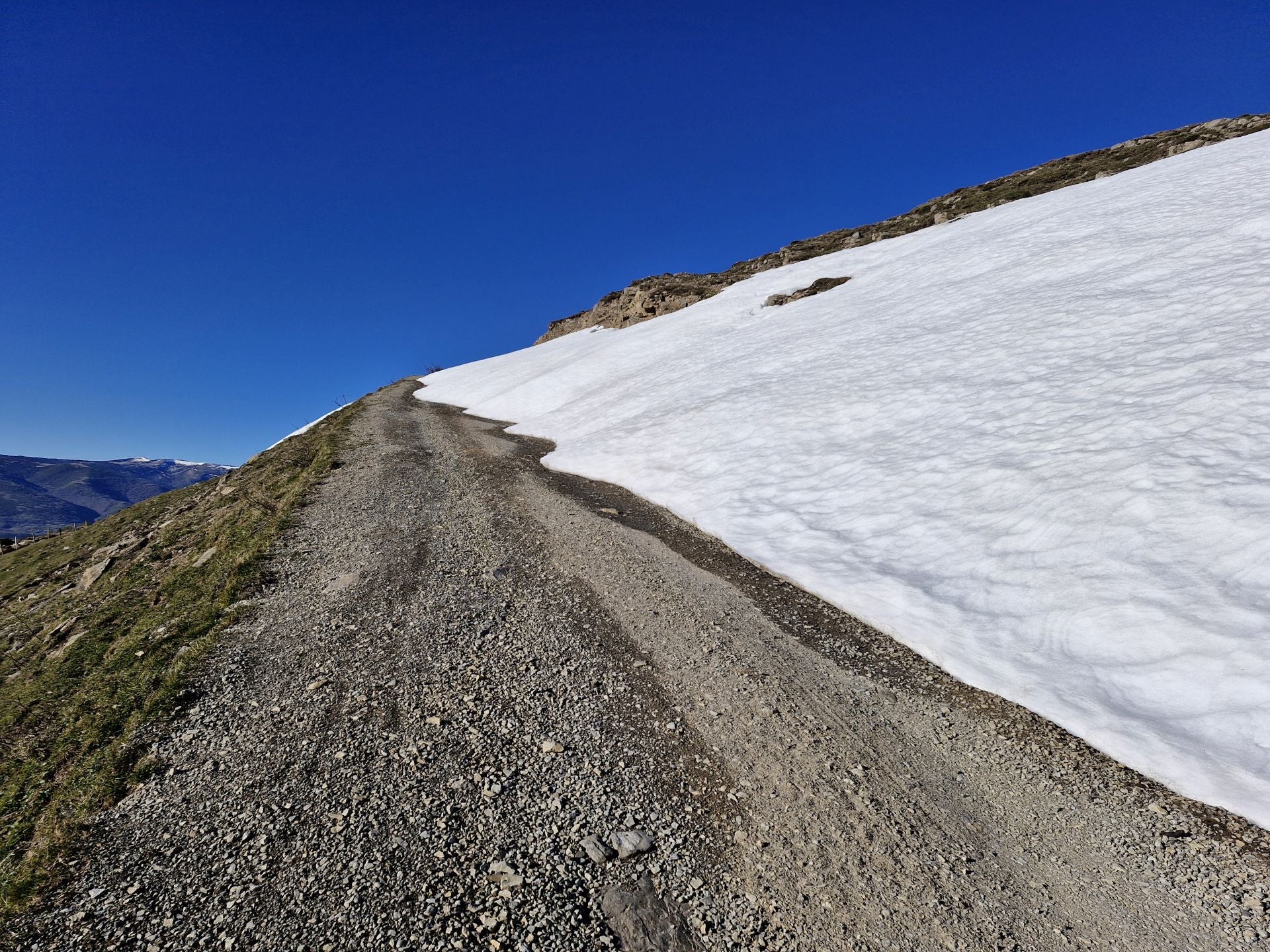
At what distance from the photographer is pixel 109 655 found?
9.05 metres

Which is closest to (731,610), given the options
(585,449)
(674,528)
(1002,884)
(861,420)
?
(674,528)

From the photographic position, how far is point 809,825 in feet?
15.1

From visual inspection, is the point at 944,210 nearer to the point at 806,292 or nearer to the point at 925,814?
the point at 806,292

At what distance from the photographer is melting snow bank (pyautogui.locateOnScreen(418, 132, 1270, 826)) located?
5668 millimetres

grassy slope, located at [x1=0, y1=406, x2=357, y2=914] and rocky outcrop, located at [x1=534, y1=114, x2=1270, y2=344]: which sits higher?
rocky outcrop, located at [x1=534, y1=114, x2=1270, y2=344]

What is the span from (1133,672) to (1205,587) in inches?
56.3

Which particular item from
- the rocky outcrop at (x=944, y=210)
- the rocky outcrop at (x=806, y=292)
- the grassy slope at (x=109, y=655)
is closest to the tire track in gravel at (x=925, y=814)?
the grassy slope at (x=109, y=655)

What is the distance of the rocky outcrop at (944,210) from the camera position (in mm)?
35938

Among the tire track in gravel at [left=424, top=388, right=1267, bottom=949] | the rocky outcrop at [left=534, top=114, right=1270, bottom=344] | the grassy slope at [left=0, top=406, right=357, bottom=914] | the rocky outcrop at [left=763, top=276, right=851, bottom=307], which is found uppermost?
the rocky outcrop at [left=534, top=114, right=1270, bottom=344]

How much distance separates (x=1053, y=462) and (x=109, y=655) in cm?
1643

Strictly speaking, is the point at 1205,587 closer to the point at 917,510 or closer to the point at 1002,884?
the point at 917,510

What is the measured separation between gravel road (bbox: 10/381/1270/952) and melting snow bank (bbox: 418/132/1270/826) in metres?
0.88

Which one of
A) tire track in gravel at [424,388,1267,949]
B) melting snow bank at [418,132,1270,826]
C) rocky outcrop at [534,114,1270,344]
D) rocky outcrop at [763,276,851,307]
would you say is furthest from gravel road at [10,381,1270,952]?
rocky outcrop at [534,114,1270,344]

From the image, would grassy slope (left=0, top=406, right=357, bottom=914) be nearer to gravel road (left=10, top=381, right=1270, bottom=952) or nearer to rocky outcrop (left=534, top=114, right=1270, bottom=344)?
gravel road (left=10, top=381, right=1270, bottom=952)
